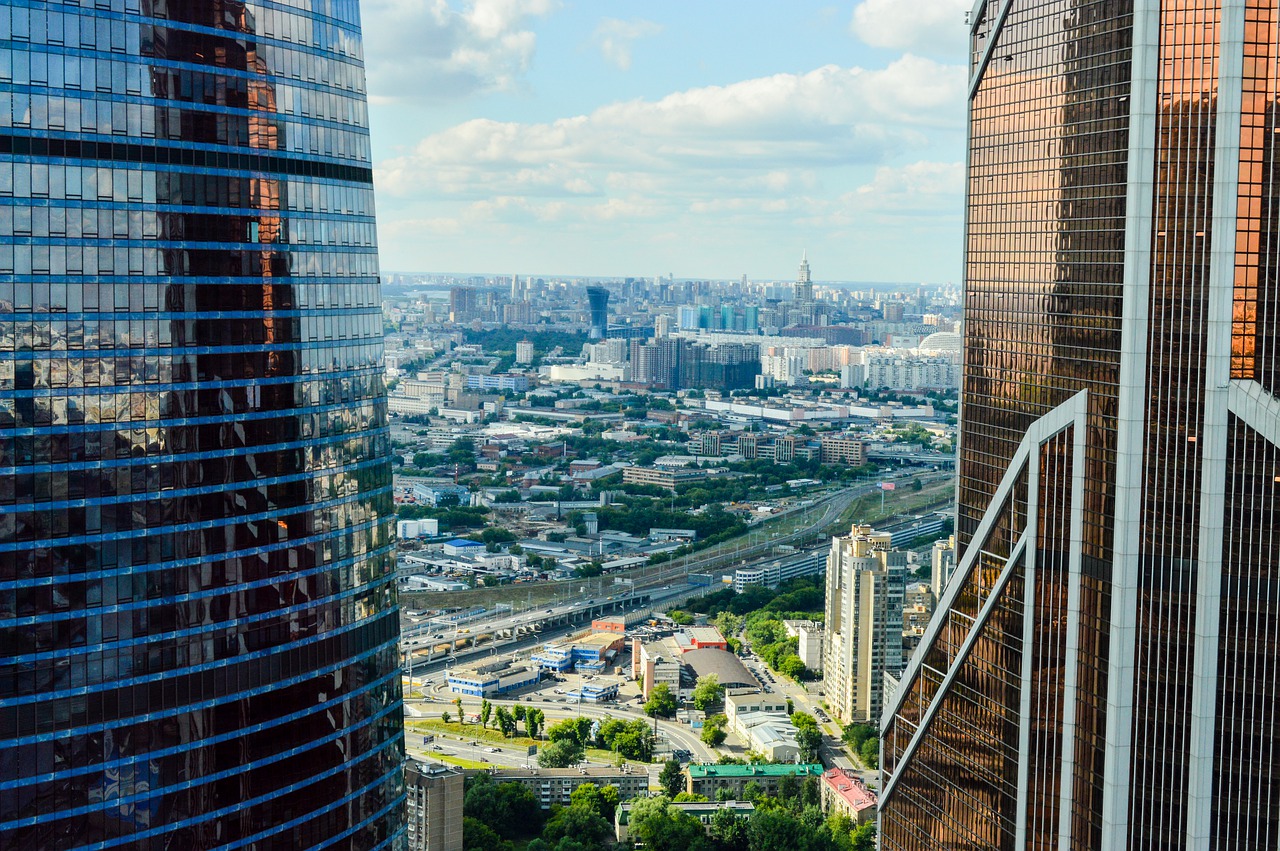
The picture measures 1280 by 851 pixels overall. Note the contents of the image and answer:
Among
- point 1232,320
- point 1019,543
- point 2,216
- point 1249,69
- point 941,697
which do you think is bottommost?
point 941,697

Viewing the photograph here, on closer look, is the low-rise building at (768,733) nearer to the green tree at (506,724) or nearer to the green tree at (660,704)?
the green tree at (660,704)

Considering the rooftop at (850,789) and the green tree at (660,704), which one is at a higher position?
the rooftop at (850,789)

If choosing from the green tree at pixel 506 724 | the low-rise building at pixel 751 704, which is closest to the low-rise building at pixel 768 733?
the low-rise building at pixel 751 704

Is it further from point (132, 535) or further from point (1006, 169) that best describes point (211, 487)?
point (1006, 169)

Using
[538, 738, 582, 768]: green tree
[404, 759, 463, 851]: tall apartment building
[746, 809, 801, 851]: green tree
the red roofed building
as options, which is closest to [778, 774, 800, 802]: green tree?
the red roofed building

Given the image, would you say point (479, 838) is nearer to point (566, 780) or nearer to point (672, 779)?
point (566, 780)

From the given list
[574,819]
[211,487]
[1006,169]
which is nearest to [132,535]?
[211,487]
